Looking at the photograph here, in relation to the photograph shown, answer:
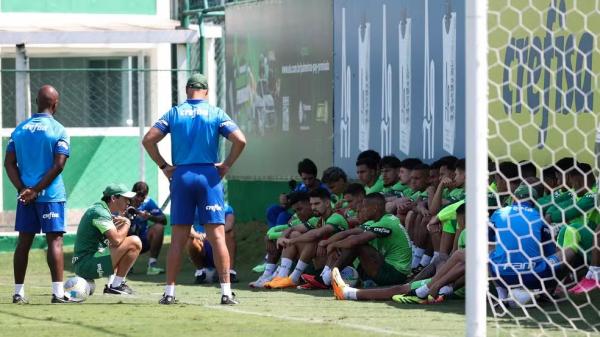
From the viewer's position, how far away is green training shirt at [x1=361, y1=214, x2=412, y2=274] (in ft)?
44.9

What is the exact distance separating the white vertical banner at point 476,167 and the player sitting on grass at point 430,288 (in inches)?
138

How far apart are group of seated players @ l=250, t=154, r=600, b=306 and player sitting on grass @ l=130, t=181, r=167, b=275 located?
161 cm

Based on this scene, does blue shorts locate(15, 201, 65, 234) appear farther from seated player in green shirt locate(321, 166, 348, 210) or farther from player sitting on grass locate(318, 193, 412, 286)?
seated player in green shirt locate(321, 166, 348, 210)

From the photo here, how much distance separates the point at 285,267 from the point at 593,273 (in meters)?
4.16

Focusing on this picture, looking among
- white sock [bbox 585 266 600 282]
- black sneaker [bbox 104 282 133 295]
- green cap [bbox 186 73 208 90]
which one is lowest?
black sneaker [bbox 104 282 133 295]

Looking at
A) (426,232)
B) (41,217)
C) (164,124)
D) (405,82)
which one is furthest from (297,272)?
(41,217)

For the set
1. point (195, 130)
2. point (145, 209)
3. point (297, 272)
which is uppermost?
point (195, 130)

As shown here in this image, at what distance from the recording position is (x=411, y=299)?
1210cm

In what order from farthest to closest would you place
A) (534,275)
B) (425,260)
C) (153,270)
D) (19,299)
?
(153,270) → (425,260) → (19,299) → (534,275)

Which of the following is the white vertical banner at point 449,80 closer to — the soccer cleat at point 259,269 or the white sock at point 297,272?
the white sock at point 297,272

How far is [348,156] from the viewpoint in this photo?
1777cm

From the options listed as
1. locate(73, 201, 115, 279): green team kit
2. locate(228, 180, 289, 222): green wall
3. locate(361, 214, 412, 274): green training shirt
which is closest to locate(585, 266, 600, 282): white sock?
locate(361, 214, 412, 274): green training shirt

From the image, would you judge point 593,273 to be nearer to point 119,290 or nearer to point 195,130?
point 195,130

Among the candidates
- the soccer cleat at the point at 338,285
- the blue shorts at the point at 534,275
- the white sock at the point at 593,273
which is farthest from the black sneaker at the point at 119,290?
the white sock at the point at 593,273
